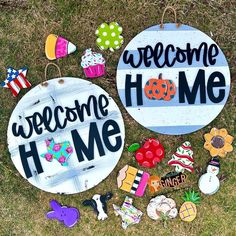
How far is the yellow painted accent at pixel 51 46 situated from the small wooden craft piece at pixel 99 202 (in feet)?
2.53

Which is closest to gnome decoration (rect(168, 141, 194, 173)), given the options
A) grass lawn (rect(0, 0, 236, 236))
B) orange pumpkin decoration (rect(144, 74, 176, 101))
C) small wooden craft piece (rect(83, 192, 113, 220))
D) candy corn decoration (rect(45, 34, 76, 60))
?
grass lawn (rect(0, 0, 236, 236))

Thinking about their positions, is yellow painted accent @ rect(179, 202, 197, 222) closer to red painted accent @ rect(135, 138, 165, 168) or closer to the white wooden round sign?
A: red painted accent @ rect(135, 138, 165, 168)

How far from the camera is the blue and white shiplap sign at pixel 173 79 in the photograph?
7.04 ft

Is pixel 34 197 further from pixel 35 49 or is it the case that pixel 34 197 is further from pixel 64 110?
pixel 35 49

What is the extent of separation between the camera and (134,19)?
2201 millimetres

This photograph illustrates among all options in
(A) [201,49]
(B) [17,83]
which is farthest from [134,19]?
(B) [17,83]

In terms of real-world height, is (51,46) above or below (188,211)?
above

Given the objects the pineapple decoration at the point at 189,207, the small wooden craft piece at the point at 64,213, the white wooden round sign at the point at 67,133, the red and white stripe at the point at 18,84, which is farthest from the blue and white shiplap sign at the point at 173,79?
the small wooden craft piece at the point at 64,213

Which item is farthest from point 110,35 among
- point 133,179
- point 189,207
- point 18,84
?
point 189,207

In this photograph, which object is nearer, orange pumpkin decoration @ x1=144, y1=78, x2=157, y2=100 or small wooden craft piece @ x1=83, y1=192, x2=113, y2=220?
orange pumpkin decoration @ x1=144, y1=78, x2=157, y2=100

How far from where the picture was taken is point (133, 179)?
7.27 ft

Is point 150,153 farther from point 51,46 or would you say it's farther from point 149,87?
point 51,46

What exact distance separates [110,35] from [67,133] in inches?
21.6

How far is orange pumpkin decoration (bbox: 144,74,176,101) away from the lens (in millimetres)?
2139
